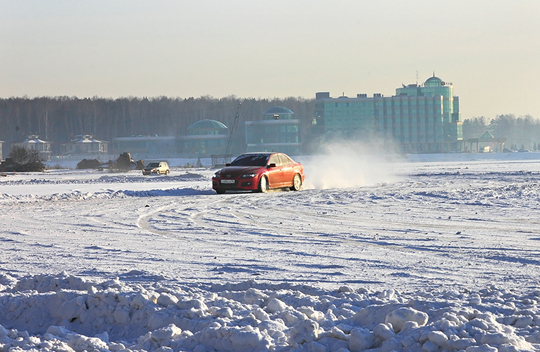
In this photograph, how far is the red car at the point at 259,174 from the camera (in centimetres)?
2459

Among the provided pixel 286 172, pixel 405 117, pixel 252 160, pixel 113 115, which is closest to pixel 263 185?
pixel 252 160

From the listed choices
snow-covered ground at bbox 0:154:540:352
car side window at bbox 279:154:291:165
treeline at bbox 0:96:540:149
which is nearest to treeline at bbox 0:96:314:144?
treeline at bbox 0:96:540:149

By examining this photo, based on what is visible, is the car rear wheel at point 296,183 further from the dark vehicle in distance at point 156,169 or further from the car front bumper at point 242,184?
the dark vehicle in distance at point 156,169

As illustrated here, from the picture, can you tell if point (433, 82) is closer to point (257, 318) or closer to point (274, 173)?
point (274, 173)

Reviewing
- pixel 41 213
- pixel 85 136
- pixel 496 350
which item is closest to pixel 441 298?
pixel 496 350

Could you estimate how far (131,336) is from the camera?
5965 mm

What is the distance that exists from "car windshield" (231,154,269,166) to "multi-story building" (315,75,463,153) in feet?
459

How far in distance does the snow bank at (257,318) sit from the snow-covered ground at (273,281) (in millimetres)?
16

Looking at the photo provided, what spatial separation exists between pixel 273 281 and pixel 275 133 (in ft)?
482

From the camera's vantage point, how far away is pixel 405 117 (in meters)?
170

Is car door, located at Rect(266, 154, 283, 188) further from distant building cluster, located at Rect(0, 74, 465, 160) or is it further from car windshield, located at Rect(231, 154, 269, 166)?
distant building cluster, located at Rect(0, 74, 465, 160)

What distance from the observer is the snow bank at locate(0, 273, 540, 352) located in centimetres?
537

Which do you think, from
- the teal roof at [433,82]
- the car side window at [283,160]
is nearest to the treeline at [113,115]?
the teal roof at [433,82]

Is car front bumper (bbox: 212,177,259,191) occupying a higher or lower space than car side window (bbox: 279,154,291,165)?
lower
